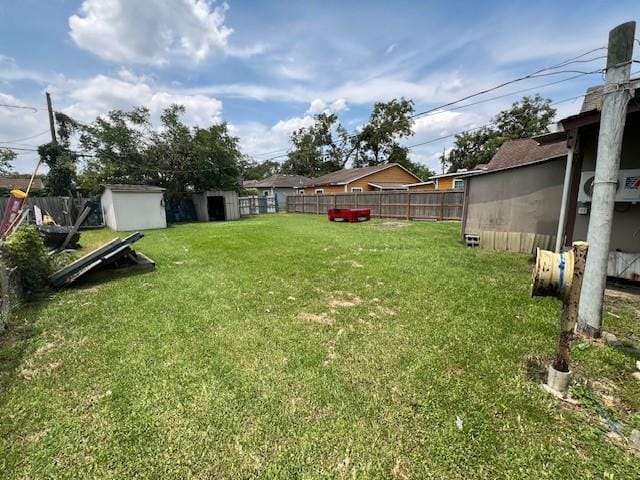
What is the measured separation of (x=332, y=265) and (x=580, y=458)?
4.74 m

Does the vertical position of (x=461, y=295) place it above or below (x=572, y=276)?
below

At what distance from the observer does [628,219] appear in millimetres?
5012

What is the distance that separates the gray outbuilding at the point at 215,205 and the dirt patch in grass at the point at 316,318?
1715 centimetres

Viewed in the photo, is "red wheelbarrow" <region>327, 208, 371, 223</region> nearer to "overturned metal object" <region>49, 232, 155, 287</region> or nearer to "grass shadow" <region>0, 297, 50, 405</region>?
"overturned metal object" <region>49, 232, 155, 287</region>

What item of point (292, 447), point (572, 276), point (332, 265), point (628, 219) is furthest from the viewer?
point (332, 265)

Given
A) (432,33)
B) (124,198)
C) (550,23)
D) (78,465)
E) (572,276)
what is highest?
(432,33)

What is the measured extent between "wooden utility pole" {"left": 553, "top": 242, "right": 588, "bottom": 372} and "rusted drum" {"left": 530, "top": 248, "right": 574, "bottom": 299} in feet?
0.10

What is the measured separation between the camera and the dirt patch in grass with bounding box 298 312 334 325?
11.7ft

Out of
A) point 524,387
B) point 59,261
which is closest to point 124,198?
point 59,261

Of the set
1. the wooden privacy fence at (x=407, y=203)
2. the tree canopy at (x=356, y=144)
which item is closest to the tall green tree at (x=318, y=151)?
the tree canopy at (x=356, y=144)

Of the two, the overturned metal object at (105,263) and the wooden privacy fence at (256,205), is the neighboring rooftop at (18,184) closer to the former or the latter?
the wooden privacy fence at (256,205)

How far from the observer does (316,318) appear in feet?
12.0

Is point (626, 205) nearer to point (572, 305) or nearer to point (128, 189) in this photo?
point (572, 305)

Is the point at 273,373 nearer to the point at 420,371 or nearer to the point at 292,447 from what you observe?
the point at 292,447
